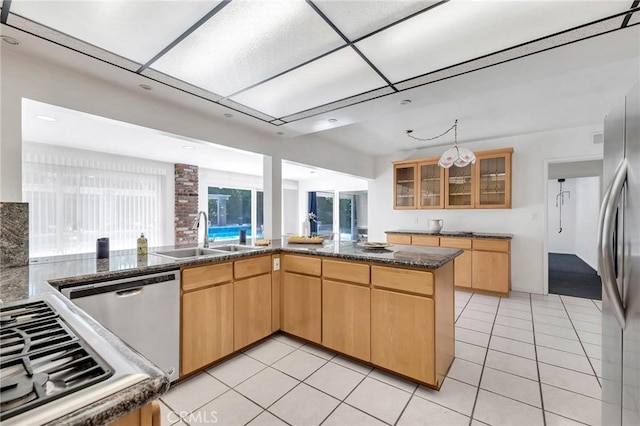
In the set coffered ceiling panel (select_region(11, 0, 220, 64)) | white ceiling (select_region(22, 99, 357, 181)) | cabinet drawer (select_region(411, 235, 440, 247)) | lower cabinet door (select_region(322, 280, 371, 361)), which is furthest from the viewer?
cabinet drawer (select_region(411, 235, 440, 247))

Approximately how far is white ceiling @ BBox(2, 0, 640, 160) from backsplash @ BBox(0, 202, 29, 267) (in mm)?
1049

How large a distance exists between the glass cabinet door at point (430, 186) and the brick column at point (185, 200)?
15.6ft

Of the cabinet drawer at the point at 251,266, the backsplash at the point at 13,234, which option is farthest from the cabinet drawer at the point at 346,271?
the backsplash at the point at 13,234

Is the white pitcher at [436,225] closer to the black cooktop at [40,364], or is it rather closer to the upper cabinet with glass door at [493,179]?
the upper cabinet with glass door at [493,179]

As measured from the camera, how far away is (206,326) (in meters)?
2.18

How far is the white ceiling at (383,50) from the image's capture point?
1.44m

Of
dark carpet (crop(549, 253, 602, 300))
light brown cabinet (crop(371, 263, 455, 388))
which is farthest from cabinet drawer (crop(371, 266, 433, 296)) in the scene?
dark carpet (crop(549, 253, 602, 300))

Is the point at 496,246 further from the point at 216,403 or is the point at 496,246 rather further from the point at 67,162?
the point at 67,162

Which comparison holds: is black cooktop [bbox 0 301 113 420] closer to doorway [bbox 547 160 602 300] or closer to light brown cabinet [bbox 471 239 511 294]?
light brown cabinet [bbox 471 239 511 294]

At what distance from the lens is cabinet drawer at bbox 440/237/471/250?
4.31 metres

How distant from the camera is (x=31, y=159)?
416cm

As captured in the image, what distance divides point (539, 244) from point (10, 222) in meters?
5.91

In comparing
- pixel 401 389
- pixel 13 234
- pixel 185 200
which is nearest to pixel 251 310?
pixel 401 389

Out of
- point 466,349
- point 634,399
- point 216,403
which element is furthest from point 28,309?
point 466,349
